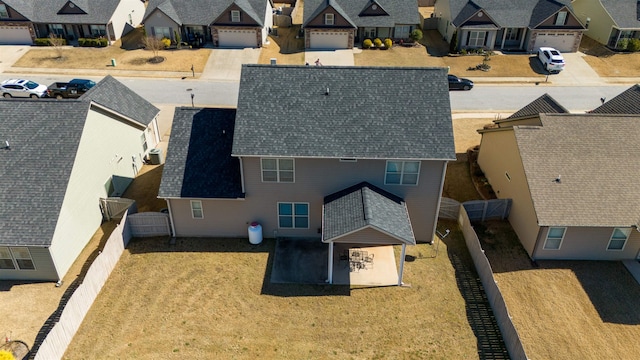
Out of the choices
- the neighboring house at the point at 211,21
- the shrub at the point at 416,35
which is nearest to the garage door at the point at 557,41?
the shrub at the point at 416,35

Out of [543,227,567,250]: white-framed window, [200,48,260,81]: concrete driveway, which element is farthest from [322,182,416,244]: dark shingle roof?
[200,48,260,81]: concrete driveway

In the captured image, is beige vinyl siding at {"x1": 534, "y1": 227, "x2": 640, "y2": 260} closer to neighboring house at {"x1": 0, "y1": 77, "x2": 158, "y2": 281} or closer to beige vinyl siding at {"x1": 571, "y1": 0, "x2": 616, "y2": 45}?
neighboring house at {"x1": 0, "y1": 77, "x2": 158, "y2": 281}

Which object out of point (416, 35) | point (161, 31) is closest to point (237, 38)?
point (161, 31)

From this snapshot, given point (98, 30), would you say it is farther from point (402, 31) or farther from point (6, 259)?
point (6, 259)

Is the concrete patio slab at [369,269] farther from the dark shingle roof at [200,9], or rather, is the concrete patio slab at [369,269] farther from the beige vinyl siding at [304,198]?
the dark shingle roof at [200,9]

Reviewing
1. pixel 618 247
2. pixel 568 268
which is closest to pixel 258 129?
pixel 568 268
